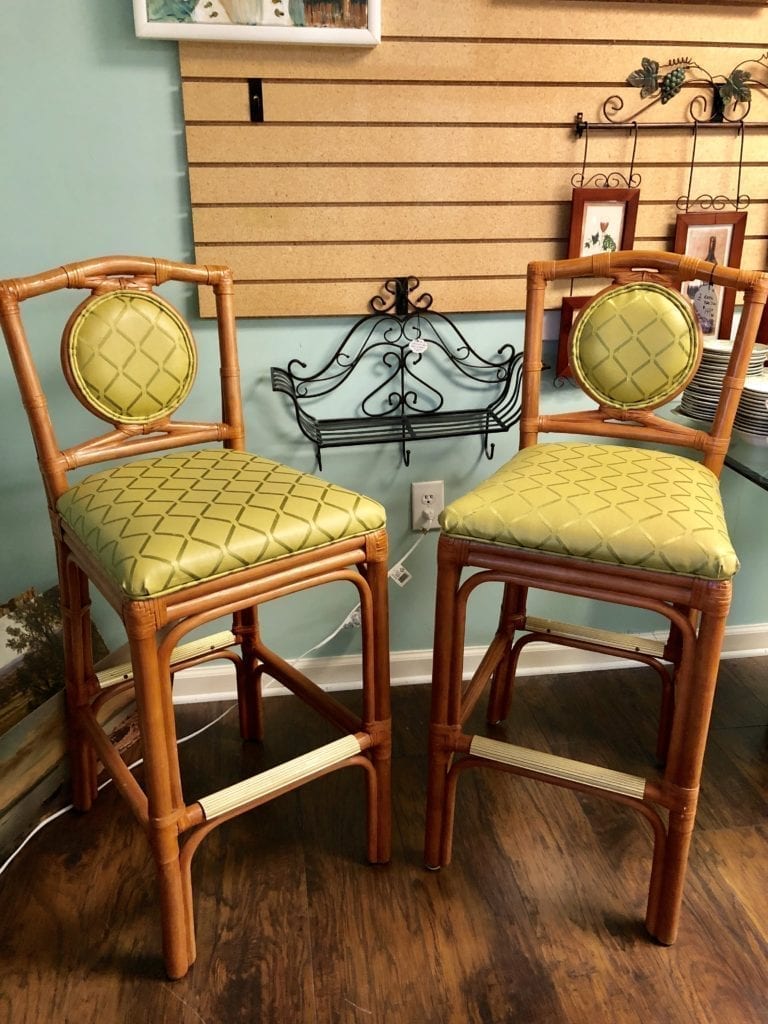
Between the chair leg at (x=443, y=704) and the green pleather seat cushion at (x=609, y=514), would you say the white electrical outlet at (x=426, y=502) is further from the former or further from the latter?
→ the chair leg at (x=443, y=704)

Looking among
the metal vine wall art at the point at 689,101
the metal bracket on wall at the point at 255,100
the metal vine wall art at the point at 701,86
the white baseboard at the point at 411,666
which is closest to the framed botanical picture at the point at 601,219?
the metal vine wall art at the point at 689,101

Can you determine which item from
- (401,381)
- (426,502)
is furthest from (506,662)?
(401,381)

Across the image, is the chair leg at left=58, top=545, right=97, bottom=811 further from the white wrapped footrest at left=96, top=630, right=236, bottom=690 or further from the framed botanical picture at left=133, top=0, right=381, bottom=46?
the framed botanical picture at left=133, top=0, right=381, bottom=46

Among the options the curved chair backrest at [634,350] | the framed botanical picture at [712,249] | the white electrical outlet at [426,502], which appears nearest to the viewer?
the curved chair backrest at [634,350]

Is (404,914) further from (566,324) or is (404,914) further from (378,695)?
(566,324)

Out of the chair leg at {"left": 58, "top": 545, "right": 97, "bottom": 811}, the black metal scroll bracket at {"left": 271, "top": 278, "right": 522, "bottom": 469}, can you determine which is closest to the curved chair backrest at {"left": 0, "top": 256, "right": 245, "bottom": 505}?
the chair leg at {"left": 58, "top": 545, "right": 97, "bottom": 811}

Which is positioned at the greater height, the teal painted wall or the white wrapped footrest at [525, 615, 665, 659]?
the teal painted wall

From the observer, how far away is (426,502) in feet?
6.00

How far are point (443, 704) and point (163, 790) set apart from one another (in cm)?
46

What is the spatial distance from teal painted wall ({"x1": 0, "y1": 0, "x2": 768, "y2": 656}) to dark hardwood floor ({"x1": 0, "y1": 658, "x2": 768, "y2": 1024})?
52cm

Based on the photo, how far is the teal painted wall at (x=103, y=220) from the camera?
144 cm

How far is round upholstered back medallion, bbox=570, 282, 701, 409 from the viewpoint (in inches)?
56.3

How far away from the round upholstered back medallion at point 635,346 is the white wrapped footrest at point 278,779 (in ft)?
2.60

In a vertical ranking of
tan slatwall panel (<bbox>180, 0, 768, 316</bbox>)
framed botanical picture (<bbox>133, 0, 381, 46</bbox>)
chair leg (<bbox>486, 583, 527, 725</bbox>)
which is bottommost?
chair leg (<bbox>486, 583, 527, 725</bbox>)
